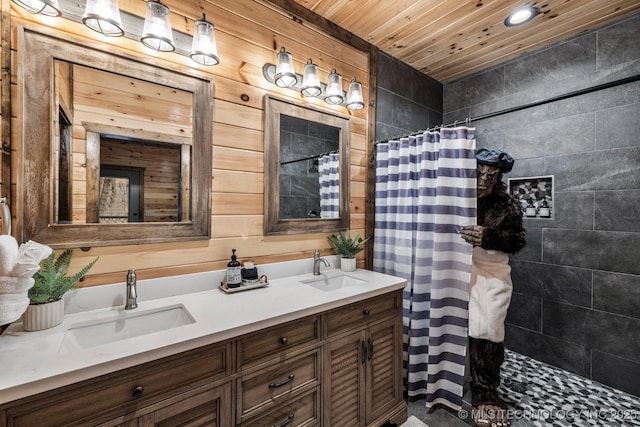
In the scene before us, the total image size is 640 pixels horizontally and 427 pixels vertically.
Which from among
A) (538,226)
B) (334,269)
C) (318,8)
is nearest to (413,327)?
(334,269)

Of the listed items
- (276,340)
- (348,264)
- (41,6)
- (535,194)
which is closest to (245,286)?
(276,340)

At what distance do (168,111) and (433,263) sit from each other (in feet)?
5.89

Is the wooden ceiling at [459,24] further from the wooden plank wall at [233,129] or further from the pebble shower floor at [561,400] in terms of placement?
the pebble shower floor at [561,400]

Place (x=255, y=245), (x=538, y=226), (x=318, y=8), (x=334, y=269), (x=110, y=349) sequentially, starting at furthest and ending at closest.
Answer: (x=538, y=226) → (x=334, y=269) → (x=318, y=8) → (x=255, y=245) → (x=110, y=349)

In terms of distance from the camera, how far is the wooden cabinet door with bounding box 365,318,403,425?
1.64m

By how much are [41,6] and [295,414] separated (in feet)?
6.54

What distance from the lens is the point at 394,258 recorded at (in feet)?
7.28

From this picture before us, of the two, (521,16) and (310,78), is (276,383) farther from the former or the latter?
(521,16)

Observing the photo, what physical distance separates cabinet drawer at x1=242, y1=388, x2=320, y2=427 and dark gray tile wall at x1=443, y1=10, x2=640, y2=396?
A: 2202 millimetres

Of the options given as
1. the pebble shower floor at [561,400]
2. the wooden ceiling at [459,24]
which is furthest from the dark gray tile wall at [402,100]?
the pebble shower floor at [561,400]

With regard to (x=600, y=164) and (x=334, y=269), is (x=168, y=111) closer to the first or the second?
(x=334, y=269)

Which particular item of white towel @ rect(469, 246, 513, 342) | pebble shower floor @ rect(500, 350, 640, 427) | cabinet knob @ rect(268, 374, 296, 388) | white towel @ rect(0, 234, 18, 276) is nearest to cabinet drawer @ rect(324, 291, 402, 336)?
cabinet knob @ rect(268, 374, 296, 388)

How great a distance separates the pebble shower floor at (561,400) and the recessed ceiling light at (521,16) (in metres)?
2.66

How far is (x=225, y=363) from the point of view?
44.1 inches
